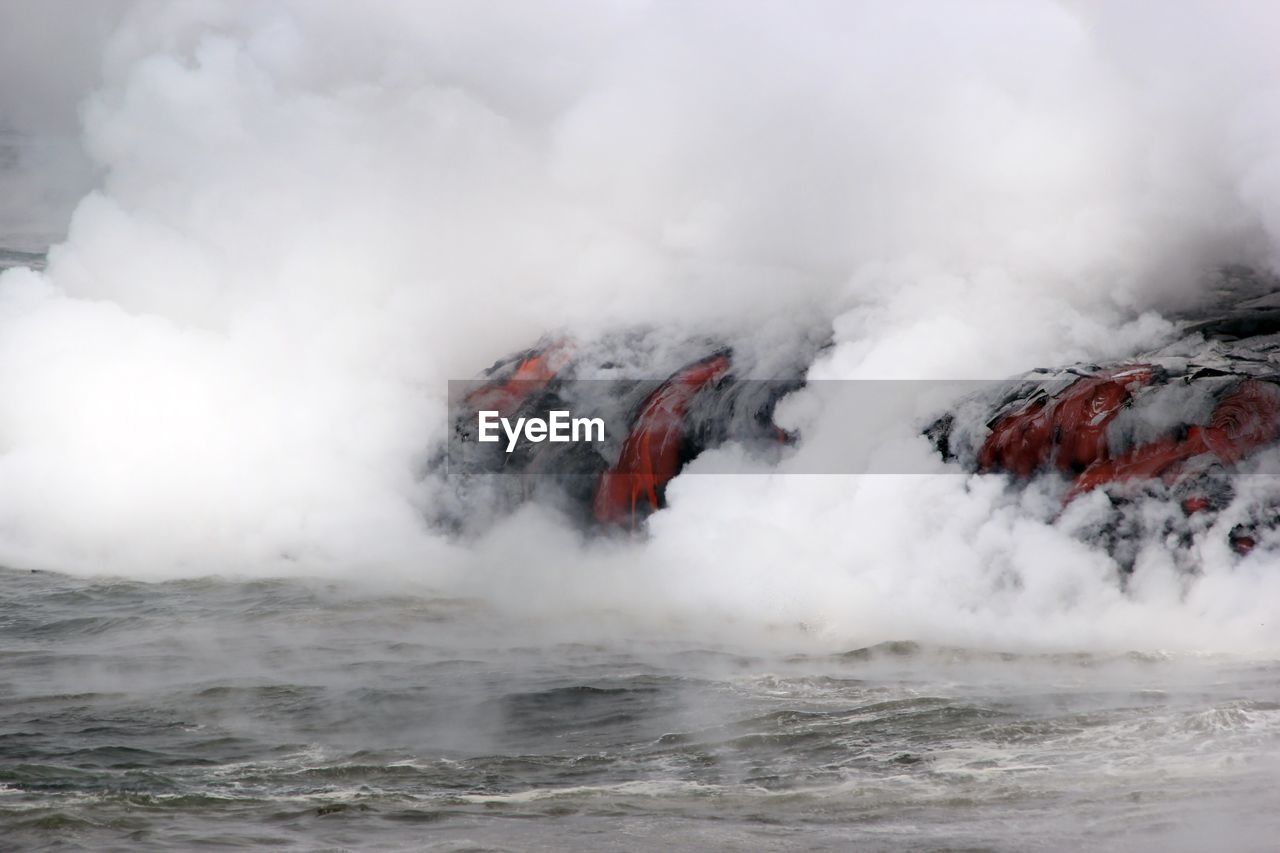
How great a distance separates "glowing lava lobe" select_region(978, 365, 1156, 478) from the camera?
1308cm

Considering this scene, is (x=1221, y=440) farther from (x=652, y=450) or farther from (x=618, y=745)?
(x=652, y=450)

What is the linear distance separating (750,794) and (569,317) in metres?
11.6

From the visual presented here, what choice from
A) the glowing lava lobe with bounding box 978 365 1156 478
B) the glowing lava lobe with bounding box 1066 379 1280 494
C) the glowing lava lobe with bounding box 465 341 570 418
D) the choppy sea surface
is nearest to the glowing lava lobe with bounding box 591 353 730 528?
the glowing lava lobe with bounding box 465 341 570 418

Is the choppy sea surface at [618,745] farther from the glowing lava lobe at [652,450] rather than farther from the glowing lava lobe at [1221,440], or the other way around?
the glowing lava lobe at [652,450]

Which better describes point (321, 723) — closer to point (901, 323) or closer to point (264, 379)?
point (901, 323)

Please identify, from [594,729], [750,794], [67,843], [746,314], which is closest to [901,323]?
[746,314]

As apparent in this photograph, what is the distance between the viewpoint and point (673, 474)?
54.5ft

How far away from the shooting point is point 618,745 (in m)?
10.3

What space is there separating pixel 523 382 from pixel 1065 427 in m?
8.05

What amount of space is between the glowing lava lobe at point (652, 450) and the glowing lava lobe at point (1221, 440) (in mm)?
5184

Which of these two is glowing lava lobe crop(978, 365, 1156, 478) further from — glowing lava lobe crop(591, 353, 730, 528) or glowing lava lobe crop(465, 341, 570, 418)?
glowing lava lobe crop(465, 341, 570, 418)

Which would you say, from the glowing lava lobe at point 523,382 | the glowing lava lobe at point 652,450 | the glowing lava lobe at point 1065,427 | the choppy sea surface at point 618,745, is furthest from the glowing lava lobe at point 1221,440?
the glowing lava lobe at point 523,382

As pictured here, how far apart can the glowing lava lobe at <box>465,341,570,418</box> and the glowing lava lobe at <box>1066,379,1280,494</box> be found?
814cm

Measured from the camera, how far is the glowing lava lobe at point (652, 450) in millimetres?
16750
